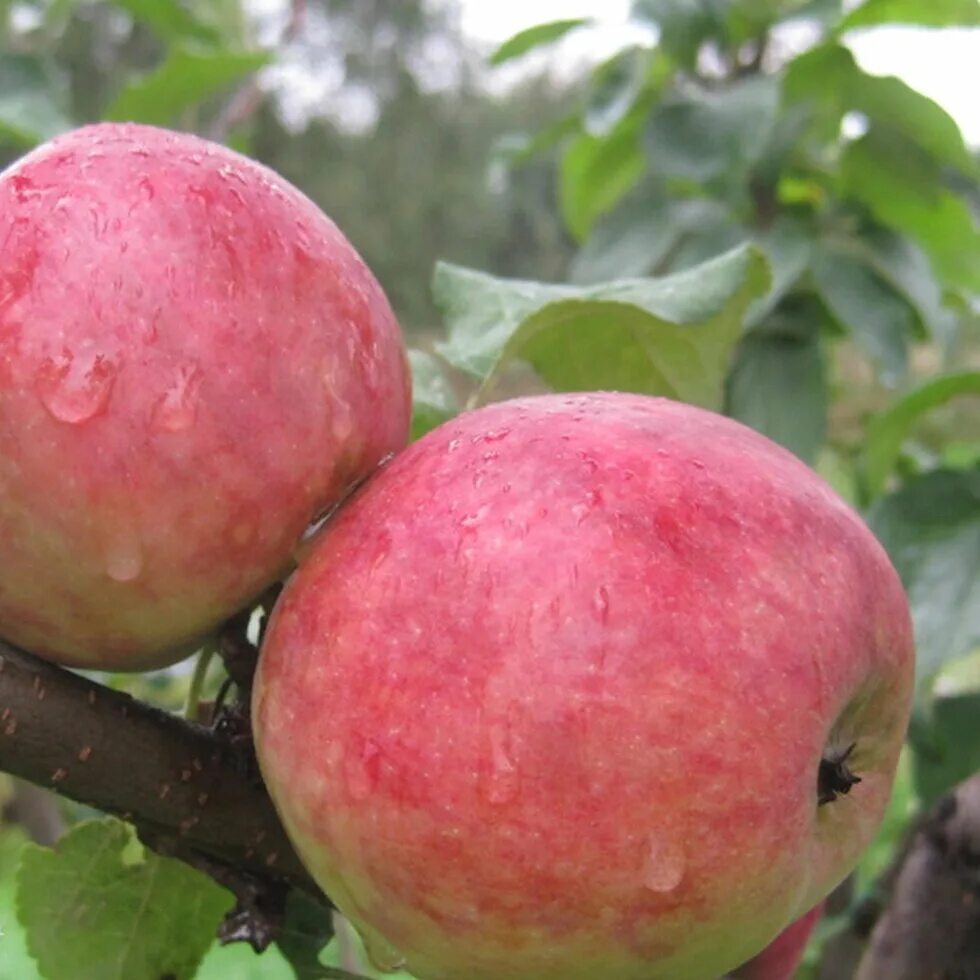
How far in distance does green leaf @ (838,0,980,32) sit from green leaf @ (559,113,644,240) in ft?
1.11

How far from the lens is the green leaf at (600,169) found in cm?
166

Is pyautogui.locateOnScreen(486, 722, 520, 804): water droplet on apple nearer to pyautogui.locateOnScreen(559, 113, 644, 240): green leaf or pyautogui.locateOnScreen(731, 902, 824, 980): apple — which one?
pyautogui.locateOnScreen(731, 902, 824, 980): apple

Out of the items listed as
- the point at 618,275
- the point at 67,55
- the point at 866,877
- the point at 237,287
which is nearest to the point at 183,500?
the point at 237,287

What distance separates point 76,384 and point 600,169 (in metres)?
1.25

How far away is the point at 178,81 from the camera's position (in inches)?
58.7

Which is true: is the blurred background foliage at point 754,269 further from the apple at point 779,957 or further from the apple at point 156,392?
the apple at point 779,957

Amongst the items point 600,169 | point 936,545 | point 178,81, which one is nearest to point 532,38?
point 600,169

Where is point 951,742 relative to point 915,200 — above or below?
below

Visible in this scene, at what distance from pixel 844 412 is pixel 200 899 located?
128 centimetres

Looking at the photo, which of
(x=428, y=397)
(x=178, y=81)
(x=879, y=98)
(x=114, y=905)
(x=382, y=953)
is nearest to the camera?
(x=382, y=953)

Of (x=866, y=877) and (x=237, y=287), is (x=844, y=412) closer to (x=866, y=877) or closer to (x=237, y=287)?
(x=866, y=877)

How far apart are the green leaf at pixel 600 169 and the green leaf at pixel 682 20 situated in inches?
5.4

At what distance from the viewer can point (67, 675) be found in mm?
614

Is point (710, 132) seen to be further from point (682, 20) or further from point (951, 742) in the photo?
point (951, 742)
